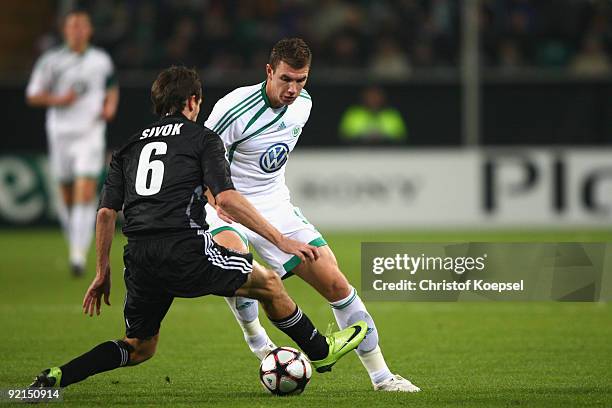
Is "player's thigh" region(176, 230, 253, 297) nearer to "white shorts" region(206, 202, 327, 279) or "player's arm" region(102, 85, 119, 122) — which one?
"white shorts" region(206, 202, 327, 279)

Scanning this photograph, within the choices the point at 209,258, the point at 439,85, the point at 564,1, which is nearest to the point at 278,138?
the point at 209,258

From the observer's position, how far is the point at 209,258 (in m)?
5.79

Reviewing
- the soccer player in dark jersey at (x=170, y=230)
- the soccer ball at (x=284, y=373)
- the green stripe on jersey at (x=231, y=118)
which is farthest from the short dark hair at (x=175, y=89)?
the soccer ball at (x=284, y=373)

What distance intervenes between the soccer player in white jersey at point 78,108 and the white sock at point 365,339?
6493mm

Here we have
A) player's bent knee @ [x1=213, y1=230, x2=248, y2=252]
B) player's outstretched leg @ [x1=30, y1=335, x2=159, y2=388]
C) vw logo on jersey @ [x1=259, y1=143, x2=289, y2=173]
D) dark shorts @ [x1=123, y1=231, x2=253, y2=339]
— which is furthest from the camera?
vw logo on jersey @ [x1=259, y1=143, x2=289, y2=173]

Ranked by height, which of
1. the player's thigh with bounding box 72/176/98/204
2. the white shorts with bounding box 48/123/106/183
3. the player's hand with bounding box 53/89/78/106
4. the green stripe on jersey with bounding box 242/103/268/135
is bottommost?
the player's thigh with bounding box 72/176/98/204

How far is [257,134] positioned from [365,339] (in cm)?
127

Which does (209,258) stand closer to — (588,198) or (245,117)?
(245,117)

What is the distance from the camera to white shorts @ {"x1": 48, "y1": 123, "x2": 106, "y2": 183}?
1274 cm

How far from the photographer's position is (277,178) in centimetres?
692

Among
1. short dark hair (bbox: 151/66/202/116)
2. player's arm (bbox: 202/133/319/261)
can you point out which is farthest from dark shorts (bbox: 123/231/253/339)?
short dark hair (bbox: 151/66/202/116)

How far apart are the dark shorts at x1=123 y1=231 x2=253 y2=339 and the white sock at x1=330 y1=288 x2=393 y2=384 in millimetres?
807

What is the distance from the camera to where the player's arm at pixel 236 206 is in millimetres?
5652

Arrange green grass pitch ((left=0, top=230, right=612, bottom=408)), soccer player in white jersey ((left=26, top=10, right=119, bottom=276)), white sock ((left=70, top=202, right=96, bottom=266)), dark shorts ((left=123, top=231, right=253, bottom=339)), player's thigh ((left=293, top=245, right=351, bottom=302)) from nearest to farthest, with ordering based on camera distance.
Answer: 1. dark shorts ((left=123, top=231, right=253, bottom=339))
2. green grass pitch ((left=0, top=230, right=612, bottom=408))
3. player's thigh ((left=293, top=245, right=351, bottom=302))
4. white sock ((left=70, top=202, right=96, bottom=266))
5. soccer player in white jersey ((left=26, top=10, right=119, bottom=276))
